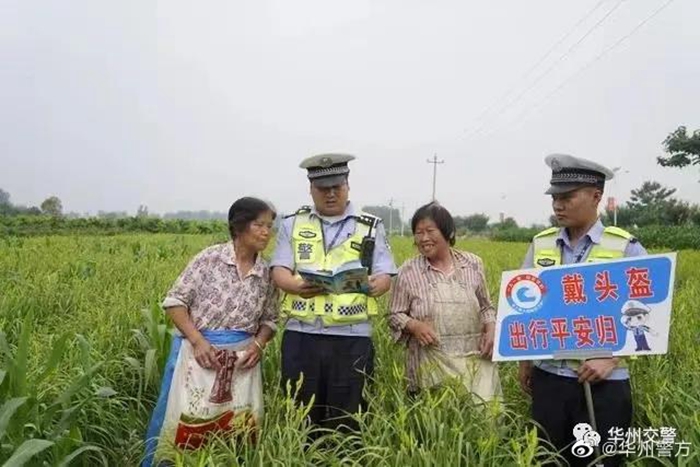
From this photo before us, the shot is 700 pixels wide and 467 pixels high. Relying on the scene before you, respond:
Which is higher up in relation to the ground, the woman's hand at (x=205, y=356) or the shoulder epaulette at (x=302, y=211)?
the shoulder epaulette at (x=302, y=211)

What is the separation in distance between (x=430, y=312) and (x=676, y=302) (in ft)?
11.3

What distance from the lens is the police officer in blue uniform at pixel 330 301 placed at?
2.37 metres

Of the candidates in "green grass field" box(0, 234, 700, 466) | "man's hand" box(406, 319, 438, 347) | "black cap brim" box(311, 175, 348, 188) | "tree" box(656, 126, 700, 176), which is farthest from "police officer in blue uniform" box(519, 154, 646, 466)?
"tree" box(656, 126, 700, 176)

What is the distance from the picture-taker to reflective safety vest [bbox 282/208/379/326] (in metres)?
2.35

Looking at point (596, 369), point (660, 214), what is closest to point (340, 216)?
point (596, 369)

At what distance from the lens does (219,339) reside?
2.30 meters

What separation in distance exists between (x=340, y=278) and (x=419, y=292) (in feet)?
1.51

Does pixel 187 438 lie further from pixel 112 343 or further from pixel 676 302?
pixel 676 302

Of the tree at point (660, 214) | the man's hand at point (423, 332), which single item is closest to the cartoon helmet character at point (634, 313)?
the man's hand at point (423, 332)

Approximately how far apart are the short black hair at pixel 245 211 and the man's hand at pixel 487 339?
41.5 inches

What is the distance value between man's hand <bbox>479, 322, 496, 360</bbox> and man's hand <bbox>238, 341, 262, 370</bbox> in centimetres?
95

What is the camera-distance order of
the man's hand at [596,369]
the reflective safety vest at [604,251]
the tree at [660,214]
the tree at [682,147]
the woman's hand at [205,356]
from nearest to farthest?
the man's hand at [596,369] → the reflective safety vest at [604,251] → the woman's hand at [205,356] → the tree at [682,147] → the tree at [660,214]

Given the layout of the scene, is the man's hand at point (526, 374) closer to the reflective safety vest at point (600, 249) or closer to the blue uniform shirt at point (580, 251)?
the blue uniform shirt at point (580, 251)

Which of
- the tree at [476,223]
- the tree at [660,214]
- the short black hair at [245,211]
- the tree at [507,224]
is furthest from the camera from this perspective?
the tree at [476,223]
